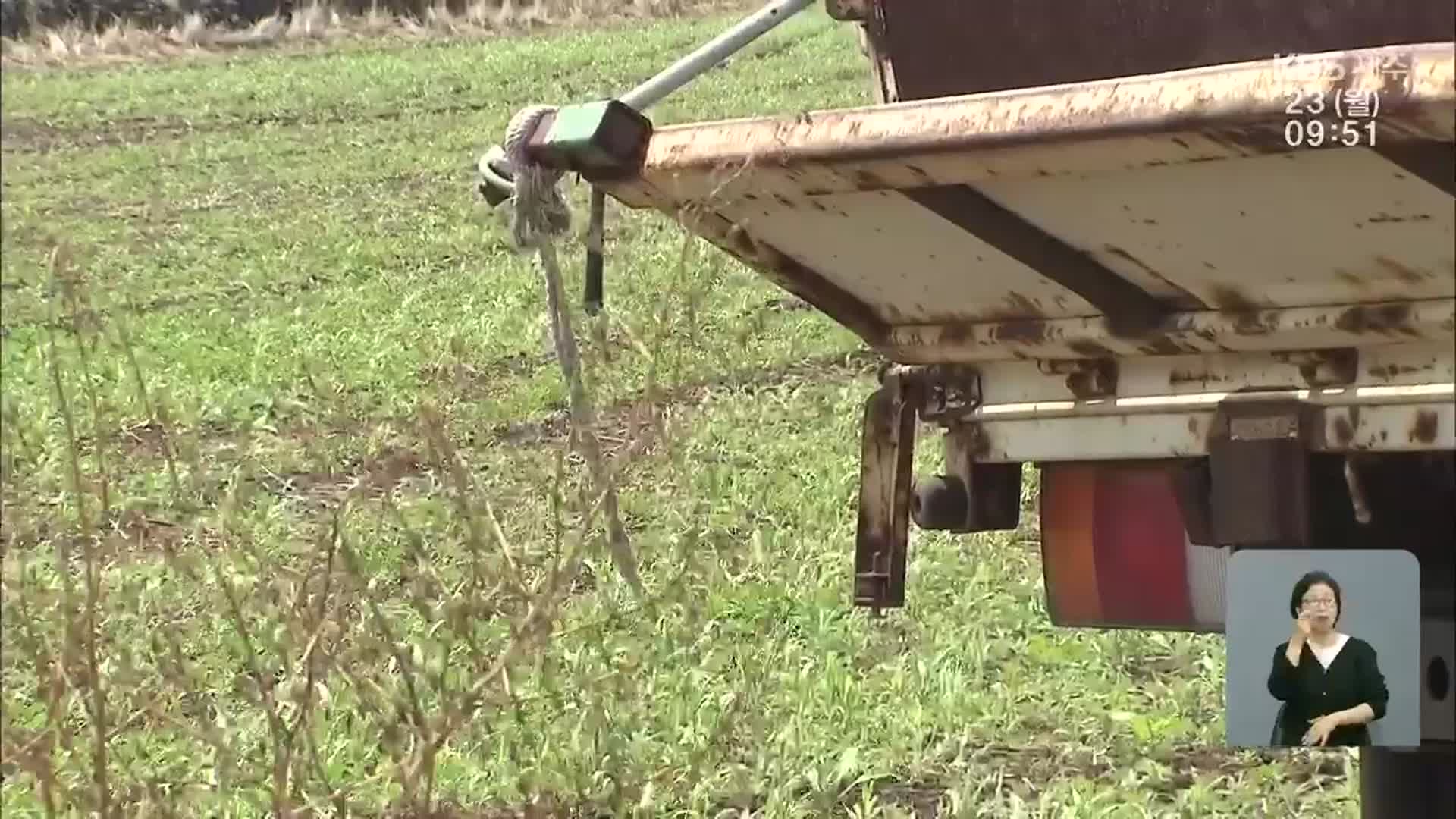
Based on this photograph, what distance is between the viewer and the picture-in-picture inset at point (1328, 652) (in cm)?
182

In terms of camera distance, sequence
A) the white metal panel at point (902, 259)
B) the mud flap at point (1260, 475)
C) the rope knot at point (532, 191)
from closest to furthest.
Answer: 1. the mud flap at point (1260, 475)
2. the white metal panel at point (902, 259)
3. the rope knot at point (532, 191)

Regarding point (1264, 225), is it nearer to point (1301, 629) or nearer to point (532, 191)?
point (1301, 629)

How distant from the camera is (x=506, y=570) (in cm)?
245

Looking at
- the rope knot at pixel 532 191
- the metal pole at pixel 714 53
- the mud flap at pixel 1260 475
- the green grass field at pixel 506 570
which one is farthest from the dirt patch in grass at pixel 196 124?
the mud flap at pixel 1260 475

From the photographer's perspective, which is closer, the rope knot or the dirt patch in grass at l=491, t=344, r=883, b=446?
the rope knot

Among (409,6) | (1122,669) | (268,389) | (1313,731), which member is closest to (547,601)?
(1313,731)

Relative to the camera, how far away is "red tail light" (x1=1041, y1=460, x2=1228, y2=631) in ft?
7.20

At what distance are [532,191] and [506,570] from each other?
515mm

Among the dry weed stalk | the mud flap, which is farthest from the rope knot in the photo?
the mud flap

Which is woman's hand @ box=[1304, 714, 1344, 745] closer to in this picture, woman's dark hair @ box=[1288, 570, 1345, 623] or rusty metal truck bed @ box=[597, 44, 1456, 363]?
woman's dark hair @ box=[1288, 570, 1345, 623]

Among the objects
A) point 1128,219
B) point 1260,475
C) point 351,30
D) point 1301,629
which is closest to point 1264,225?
point 1128,219

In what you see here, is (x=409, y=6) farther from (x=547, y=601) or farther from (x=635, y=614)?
(x=547, y=601)

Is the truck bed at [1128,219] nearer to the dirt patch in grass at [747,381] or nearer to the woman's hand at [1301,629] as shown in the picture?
the woman's hand at [1301,629]

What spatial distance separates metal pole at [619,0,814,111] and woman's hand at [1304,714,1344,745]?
4.01 ft
